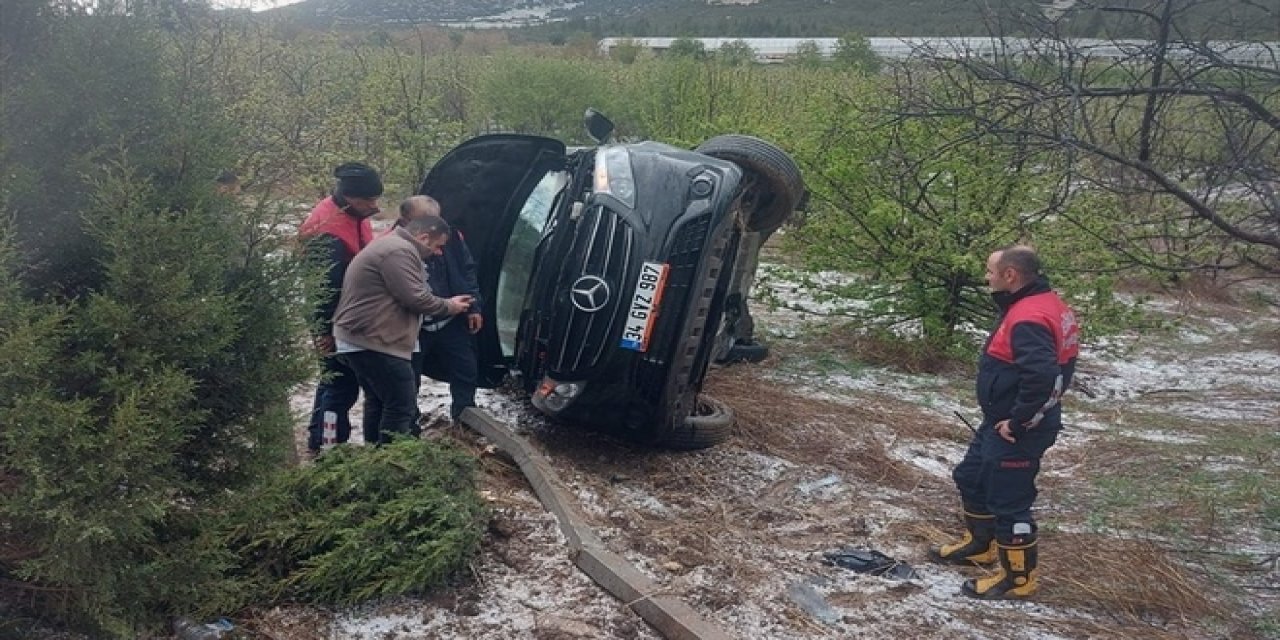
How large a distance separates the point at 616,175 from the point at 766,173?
1.16 meters

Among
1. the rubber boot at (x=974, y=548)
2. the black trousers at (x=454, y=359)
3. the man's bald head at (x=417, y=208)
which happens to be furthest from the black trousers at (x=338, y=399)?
the rubber boot at (x=974, y=548)

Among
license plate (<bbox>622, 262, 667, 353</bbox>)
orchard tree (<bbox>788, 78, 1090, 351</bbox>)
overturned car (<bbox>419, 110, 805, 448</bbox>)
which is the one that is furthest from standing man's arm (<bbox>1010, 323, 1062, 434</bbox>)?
orchard tree (<bbox>788, 78, 1090, 351</bbox>)

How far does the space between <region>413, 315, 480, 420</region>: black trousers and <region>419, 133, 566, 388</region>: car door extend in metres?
0.34

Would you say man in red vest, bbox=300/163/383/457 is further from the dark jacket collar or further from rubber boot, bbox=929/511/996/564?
the dark jacket collar

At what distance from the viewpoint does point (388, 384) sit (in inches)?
203

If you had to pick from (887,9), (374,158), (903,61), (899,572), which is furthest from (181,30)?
(887,9)

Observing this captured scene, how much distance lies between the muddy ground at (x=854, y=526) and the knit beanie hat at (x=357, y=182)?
4.69 feet

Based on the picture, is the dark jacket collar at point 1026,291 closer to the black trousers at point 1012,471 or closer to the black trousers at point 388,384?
the black trousers at point 1012,471

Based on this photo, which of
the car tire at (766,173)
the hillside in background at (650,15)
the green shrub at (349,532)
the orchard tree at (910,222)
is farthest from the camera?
the hillside in background at (650,15)

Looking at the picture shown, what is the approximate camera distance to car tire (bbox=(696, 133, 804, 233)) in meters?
6.10

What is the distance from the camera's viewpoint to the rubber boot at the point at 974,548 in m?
4.77

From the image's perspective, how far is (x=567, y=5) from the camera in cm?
8400

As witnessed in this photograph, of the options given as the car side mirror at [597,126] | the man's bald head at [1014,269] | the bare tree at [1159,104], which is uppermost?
the bare tree at [1159,104]

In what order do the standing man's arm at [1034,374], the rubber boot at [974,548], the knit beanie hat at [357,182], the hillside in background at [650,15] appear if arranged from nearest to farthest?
the standing man's arm at [1034,374] → the rubber boot at [974,548] → the knit beanie hat at [357,182] → the hillside in background at [650,15]
